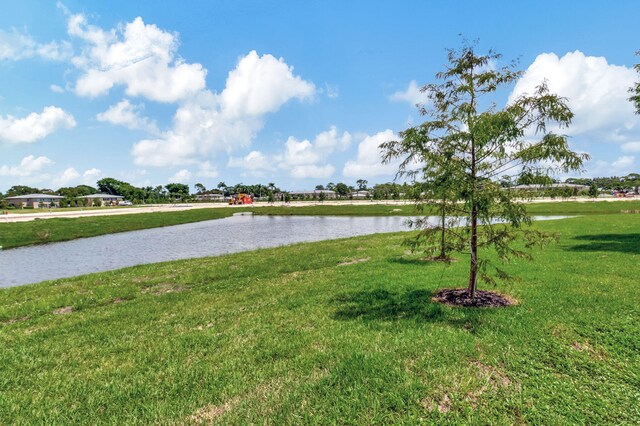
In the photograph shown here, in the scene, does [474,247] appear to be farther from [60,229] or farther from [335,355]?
[60,229]

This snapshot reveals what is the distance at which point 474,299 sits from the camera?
10.3 meters

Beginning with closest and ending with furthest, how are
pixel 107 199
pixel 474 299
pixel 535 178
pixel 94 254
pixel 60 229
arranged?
1. pixel 535 178
2. pixel 474 299
3. pixel 94 254
4. pixel 60 229
5. pixel 107 199

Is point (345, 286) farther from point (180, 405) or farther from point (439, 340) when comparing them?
point (180, 405)

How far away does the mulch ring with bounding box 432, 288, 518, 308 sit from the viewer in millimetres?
10117

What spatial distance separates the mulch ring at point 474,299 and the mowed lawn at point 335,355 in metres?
0.48

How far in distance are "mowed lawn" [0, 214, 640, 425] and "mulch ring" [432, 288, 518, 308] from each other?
1.57ft

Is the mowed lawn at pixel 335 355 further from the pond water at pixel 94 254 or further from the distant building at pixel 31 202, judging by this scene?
the distant building at pixel 31 202

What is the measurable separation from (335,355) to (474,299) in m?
5.55

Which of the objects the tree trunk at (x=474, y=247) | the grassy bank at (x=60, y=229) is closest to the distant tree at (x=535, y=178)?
the tree trunk at (x=474, y=247)

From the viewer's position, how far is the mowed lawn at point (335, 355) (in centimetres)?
561

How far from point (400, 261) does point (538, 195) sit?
417 inches

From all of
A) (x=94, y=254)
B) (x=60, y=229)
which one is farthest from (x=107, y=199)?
(x=94, y=254)

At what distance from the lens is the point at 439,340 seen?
768 cm

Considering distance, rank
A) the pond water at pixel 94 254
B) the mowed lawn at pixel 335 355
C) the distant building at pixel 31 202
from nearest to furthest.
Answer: the mowed lawn at pixel 335 355, the pond water at pixel 94 254, the distant building at pixel 31 202
